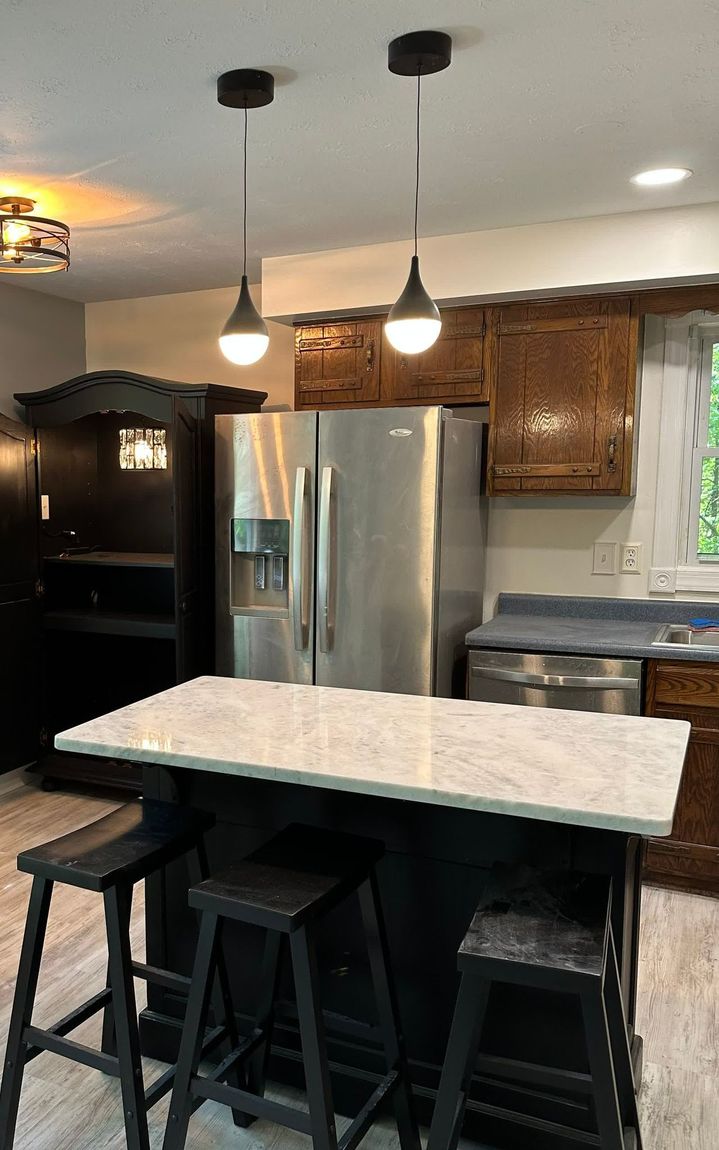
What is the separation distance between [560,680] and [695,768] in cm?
55

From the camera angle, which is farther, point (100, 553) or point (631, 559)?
point (100, 553)

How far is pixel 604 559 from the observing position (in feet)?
11.9

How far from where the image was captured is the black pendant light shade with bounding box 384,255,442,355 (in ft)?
7.30

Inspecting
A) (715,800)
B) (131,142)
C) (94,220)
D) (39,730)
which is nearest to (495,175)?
(131,142)

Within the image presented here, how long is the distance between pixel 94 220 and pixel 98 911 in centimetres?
251

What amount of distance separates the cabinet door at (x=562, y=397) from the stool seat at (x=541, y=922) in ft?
6.64

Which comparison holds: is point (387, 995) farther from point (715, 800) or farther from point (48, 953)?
point (715, 800)

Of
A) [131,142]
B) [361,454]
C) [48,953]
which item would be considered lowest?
[48,953]

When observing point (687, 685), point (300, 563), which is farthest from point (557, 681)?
point (300, 563)

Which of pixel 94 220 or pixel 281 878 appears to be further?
pixel 94 220

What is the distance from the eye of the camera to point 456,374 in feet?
11.6

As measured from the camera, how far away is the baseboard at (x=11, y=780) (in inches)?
163

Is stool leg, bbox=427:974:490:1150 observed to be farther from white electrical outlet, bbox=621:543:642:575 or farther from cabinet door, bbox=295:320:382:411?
cabinet door, bbox=295:320:382:411

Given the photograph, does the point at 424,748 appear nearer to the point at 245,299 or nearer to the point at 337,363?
the point at 245,299
